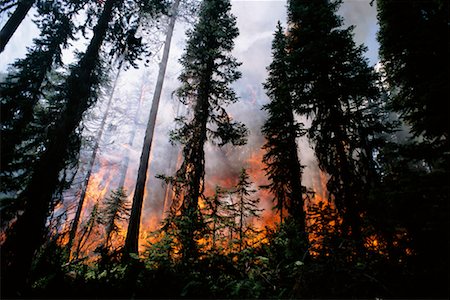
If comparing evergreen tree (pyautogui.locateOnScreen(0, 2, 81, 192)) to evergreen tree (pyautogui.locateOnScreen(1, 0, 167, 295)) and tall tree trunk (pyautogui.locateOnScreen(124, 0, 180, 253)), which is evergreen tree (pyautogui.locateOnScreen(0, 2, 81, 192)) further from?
evergreen tree (pyautogui.locateOnScreen(1, 0, 167, 295))

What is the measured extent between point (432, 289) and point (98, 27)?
979 centimetres

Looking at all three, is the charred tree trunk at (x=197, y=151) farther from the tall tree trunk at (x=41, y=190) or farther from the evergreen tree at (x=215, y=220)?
the tall tree trunk at (x=41, y=190)

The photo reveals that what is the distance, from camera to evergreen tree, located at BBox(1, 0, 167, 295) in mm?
4732

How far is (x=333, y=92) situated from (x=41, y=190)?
1036cm

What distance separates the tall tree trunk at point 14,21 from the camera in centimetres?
876

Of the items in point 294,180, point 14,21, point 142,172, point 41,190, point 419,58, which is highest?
point 14,21

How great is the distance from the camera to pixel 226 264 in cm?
476

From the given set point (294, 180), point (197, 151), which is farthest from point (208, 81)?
point (294, 180)

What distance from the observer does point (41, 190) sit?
18.0 ft

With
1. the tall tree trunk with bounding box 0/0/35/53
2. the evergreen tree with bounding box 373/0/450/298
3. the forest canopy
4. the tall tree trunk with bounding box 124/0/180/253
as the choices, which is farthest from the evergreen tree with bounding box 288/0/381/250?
the tall tree trunk with bounding box 0/0/35/53

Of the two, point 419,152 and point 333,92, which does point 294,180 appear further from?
point 419,152

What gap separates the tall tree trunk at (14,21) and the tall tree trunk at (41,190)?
478 cm

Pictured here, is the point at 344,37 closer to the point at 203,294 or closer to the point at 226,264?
the point at 226,264

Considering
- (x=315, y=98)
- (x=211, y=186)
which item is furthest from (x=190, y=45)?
(x=211, y=186)
